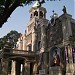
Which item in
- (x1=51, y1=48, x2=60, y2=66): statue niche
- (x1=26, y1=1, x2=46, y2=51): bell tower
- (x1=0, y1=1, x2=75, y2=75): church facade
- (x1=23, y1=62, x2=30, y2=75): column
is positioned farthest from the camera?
(x1=26, y1=1, x2=46, y2=51): bell tower

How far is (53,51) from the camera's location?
109 ft

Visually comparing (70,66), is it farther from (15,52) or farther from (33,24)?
(33,24)

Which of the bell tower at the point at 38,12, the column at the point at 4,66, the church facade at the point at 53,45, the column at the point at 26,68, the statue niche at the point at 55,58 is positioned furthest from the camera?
the bell tower at the point at 38,12

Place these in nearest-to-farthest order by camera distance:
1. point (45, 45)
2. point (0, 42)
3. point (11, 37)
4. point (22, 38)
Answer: point (45, 45) < point (22, 38) < point (0, 42) < point (11, 37)

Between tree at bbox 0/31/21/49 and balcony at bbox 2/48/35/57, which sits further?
tree at bbox 0/31/21/49

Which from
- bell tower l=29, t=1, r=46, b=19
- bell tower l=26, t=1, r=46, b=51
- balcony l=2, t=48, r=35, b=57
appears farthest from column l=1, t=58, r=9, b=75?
bell tower l=29, t=1, r=46, b=19

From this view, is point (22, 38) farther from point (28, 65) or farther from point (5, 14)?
point (5, 14)

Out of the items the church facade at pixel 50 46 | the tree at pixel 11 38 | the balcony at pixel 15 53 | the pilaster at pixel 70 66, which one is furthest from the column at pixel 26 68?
the tree at pixel 11 38

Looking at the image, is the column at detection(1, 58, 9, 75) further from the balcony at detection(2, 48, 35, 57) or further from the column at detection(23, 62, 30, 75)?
the column at detection(23, 62, 30, 75)

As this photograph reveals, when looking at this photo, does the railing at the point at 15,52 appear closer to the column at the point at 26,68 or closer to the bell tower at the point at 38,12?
the column at the point at 26,68

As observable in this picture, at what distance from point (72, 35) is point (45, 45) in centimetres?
669

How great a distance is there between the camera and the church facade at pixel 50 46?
29.8 metres

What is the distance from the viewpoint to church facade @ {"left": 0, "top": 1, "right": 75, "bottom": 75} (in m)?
29.8

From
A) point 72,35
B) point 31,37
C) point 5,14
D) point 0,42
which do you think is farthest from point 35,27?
point 5,14
